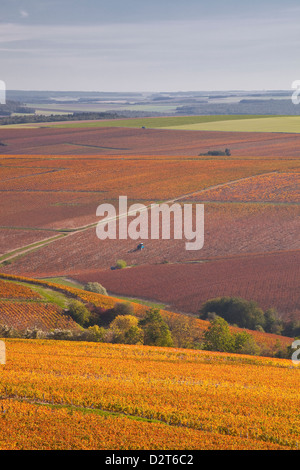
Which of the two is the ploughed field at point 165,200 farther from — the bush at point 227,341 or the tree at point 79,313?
the bush at point 227,341

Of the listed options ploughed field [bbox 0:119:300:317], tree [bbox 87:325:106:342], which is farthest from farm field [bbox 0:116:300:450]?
tree [bbox 87:325:106:342]

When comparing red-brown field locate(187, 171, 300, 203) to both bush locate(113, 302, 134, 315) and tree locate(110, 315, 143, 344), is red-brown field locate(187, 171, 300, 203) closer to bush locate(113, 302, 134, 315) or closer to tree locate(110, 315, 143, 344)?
bush locate(113, 302, 134, 315)

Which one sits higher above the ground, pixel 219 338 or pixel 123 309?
pixel 123 309

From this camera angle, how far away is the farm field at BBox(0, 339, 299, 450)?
48.8 feet

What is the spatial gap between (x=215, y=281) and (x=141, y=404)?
34923 millimetres

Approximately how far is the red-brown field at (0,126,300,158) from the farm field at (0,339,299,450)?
9627 cm

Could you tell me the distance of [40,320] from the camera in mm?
40125


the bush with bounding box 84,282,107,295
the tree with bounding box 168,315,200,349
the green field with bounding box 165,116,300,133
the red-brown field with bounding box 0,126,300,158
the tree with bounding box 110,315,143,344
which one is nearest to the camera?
the tree with bounding box 110,315,143,344

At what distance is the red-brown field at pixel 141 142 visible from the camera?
12925 cm

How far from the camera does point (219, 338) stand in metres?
35.9

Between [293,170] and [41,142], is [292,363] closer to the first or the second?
[293,170]

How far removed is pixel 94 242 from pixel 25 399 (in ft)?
161

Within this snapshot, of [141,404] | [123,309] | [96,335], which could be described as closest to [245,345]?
[96,335]

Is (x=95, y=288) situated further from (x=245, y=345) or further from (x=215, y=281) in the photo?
(x=245, y=345)
